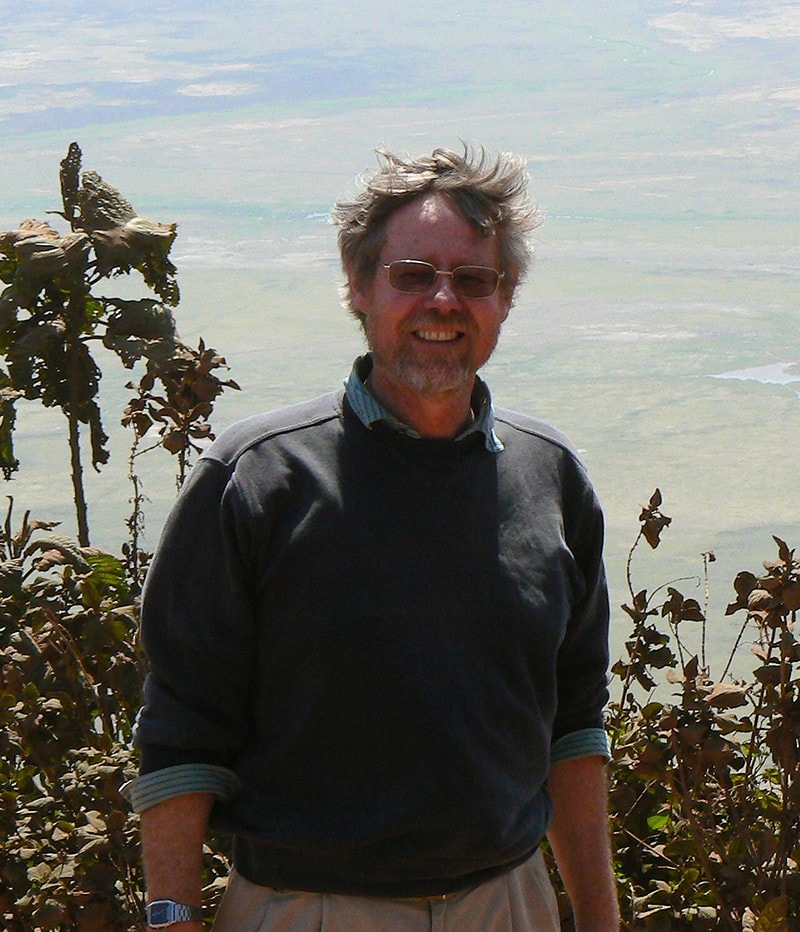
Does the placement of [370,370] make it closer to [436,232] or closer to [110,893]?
[436,232]

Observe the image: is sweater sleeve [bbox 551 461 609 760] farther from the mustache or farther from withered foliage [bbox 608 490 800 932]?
withered foliage [bbox 608 490 800 932]

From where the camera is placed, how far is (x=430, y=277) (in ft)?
5.91

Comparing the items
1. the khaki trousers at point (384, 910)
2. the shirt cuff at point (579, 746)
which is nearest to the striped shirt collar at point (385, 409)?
the shirt cuff at point (579, 746)

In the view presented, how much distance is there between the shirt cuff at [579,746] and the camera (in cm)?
195


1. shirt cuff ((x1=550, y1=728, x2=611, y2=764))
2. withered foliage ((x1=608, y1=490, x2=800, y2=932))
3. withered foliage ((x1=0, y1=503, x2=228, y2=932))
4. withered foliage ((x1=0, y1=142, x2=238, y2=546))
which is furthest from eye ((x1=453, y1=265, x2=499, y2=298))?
withered foliage ((x1=0, y1=142, x2=238, y2=546))

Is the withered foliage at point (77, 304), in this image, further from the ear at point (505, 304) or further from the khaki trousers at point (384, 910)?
the khaki trousers at point (384, 910)

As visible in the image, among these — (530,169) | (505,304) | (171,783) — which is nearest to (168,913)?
(171,783)

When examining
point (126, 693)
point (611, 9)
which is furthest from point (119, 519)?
point (611, 9)

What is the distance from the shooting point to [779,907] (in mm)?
2191

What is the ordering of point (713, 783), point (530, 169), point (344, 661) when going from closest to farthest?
point (344, 661) → point (713, 783) → point (530, 169)

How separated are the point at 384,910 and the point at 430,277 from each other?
0.73 m

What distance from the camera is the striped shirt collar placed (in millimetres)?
1783

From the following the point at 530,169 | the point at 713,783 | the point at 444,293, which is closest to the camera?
the point at 444,293

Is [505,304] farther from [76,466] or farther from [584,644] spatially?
[76,466]
